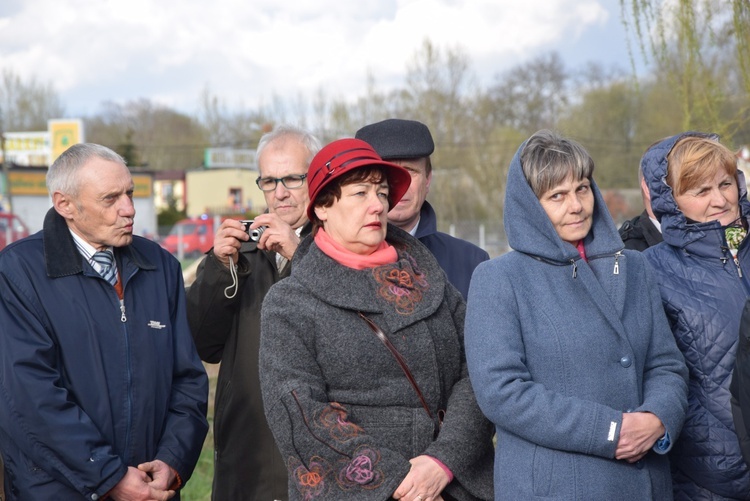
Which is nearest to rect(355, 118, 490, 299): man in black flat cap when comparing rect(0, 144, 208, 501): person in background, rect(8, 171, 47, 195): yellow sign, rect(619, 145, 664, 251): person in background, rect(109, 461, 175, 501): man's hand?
rect(619, 145, 664, 251): person in background

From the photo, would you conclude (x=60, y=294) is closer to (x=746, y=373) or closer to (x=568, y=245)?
(x=568, y=245)

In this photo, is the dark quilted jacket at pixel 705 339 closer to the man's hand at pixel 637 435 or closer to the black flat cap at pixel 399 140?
the man's hand at pixel 637 435

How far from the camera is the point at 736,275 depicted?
113 inches

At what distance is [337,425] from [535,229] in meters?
0.93

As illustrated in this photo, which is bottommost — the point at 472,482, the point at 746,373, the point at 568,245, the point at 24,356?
the point at 472,482

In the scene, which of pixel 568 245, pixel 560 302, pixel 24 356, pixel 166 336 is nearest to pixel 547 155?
pixel 568 245

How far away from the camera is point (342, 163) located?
8.59 feet

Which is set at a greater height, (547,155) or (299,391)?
(547,155)

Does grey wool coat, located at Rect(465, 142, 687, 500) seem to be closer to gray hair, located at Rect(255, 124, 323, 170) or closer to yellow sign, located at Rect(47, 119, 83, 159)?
gray hair, located at Rect(255, 124, 323, 170)

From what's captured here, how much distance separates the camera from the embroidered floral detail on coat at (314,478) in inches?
93.3

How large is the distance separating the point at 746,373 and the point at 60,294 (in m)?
2.46

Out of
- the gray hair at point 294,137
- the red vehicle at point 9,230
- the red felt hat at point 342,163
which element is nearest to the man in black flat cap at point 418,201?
the gray hair at point 294,137

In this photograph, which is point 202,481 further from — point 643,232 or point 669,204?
point 669,204

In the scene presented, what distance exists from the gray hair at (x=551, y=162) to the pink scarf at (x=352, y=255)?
546mm
